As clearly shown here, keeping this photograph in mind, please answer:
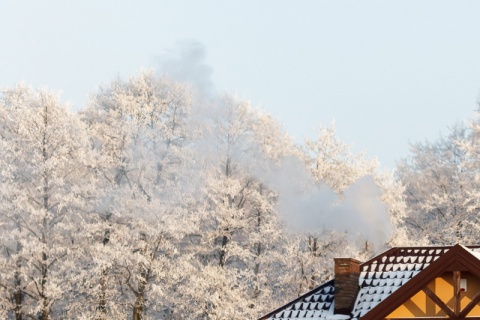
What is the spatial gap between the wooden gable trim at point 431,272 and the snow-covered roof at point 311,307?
2444 millimetres

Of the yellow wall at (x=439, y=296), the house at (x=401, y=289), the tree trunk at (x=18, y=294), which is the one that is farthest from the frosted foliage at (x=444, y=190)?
the yellow wall at (x=439, y=296)

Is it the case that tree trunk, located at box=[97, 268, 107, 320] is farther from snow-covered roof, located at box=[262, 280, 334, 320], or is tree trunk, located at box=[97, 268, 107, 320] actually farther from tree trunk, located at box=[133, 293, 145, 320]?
snow-covered roof, located at box=[262, 280, 334, 320]

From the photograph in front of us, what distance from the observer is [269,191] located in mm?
40719

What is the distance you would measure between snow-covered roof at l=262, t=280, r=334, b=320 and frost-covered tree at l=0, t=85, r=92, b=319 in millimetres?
13103

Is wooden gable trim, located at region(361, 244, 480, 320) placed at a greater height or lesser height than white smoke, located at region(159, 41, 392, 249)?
lesser

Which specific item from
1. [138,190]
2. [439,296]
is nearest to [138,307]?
[138,190]

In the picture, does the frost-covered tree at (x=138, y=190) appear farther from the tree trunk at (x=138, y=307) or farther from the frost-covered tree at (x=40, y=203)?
the frost-covered tree at (x=40, y=203)

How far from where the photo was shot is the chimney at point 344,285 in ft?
76.6

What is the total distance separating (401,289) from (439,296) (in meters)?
1.06

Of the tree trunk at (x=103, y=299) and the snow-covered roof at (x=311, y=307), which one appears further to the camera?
the tree trunk at (x=103, y=299)

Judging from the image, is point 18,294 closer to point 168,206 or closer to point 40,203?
point 40,203

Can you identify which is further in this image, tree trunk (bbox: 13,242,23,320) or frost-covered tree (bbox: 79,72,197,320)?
frost-covered tree (bbox: 79,72,197,320)


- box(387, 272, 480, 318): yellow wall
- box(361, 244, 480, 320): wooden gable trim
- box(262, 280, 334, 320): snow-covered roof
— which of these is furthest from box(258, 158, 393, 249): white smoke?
box(361, 244, 480, 320): wooden gable trim

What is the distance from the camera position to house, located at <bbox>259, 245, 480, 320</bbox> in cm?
2106
